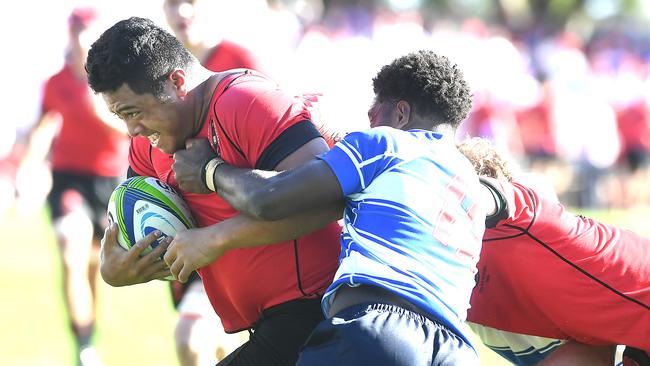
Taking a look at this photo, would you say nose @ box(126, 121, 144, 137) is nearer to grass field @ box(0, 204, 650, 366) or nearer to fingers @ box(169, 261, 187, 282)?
fingers @ box(169, 261, 187, 282)

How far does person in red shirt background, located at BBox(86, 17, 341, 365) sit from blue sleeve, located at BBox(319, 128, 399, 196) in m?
0.24

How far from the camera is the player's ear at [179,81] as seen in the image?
3932 millimetres

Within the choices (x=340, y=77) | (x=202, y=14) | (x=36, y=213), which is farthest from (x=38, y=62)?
(x=202, y=14)

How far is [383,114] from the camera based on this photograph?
4008 millimetres

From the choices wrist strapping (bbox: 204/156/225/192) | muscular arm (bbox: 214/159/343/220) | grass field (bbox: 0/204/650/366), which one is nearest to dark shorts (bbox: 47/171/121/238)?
grass field (bbox: 0/204/650/366)

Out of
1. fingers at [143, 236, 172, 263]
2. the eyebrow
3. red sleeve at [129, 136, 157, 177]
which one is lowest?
fingers at [143, 236, 172, 263]

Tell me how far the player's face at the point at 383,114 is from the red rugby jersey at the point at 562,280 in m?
0.56

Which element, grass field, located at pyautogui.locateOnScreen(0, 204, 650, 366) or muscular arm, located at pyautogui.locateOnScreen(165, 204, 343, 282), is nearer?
muscular arm, located at pyautogui.locateOnScreen(165, 204, 343, 282)

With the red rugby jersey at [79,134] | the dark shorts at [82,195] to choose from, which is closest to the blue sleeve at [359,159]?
the dark shorts at [82,195]

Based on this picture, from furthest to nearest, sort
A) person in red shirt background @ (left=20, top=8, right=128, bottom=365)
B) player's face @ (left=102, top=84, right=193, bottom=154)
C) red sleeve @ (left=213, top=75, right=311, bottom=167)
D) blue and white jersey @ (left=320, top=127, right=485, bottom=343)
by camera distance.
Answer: person in red shirt background @ (left=20, top=8, right=128, bottom=365), player's face @ (left=102, top=84, right=193, bottom=154), red sleeve @ (left=213, top=75, right=311, bottom=167), blue and white jersey @ (left=320, top=127, right=485, bottom=343)

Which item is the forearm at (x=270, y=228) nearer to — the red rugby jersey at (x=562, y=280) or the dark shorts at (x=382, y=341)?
the dark shorts at (x=382, y=341)

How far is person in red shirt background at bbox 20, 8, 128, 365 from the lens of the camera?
8070mm

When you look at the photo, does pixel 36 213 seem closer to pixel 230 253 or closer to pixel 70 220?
pixel 70 220

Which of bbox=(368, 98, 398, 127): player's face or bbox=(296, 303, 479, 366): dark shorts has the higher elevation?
bbox=(368, 98, 398, 127): player's face
